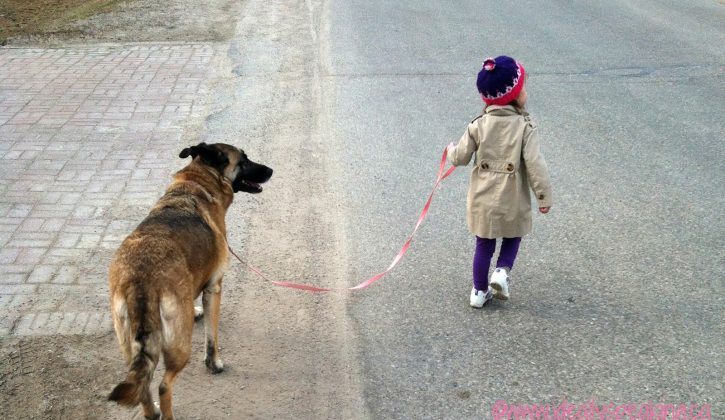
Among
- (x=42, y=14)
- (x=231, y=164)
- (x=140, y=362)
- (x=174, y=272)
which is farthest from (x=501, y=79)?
(x=42, y=14)

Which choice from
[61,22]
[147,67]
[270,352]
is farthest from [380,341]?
[61,22]

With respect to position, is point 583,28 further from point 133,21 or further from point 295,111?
point 133,21

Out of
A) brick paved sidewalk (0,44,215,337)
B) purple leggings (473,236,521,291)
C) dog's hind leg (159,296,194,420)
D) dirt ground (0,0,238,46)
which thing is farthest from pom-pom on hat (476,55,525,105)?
dirt ground (0,0,238,46)

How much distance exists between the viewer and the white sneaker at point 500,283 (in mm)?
5043

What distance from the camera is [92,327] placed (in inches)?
195

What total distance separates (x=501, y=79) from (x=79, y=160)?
15.9 feet

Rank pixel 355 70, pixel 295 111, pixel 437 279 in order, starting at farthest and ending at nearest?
pixel 355 70 → pixel 295 111 → pixel 437 279

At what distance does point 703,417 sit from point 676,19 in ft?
37.8

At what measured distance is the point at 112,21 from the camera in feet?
44.7

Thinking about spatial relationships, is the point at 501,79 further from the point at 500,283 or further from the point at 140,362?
the point at 140,362

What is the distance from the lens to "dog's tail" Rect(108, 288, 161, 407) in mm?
3350

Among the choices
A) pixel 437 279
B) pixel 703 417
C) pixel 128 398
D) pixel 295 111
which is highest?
pixel 128 398

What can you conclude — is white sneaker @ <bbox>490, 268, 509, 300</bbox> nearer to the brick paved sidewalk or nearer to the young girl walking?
the young girl walking

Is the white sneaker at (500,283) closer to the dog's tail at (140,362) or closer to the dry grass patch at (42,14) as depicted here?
the dog's tail at (140,362)
